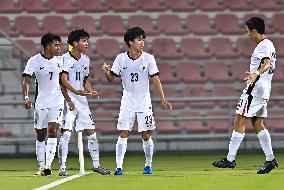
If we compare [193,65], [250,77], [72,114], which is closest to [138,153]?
[193,65]

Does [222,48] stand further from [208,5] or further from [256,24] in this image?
[256,24]

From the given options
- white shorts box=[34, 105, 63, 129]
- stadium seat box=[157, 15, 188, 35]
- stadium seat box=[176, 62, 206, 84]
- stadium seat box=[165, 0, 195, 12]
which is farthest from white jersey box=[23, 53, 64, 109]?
stadium seat box=[165, 0, 195, 12]

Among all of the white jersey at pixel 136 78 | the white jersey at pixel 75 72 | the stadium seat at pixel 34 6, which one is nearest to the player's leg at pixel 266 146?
the white jersey at pixel 136 78

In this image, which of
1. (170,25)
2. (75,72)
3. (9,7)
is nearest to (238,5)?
(170,25)

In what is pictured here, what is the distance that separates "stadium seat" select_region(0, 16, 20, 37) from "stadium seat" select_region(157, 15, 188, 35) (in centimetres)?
350

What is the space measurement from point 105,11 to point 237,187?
1326cm

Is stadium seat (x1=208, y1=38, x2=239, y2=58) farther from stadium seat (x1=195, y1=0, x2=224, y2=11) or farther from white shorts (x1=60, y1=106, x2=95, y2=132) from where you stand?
white shorts (x1=60, y1=106, x2=95, y2=132)

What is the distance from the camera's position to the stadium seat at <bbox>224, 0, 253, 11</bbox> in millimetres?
22500

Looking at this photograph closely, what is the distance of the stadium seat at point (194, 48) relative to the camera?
2128cm

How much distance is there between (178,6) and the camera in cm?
2241

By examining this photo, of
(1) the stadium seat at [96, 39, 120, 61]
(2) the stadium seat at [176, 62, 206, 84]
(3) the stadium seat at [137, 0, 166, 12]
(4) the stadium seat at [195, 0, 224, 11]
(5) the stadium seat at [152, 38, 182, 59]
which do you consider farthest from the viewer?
(4) the stadium seat at [195, 0, 224, 11]

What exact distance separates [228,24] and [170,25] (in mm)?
1440

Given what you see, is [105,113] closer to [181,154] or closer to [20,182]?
[181,154]

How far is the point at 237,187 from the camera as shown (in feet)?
31.3
